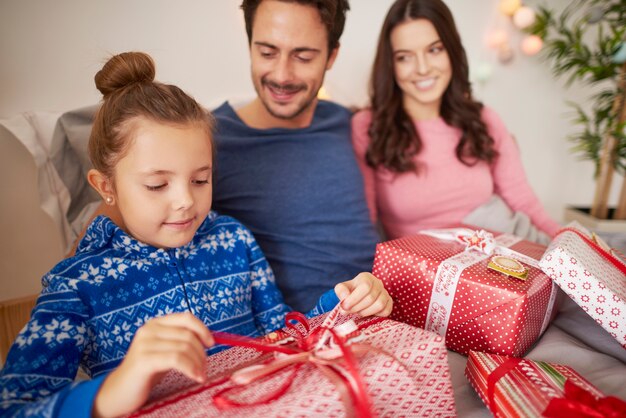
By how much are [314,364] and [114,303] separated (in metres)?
0.39

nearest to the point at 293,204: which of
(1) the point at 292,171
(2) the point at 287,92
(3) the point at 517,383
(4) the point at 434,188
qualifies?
(1) the point at 292,171

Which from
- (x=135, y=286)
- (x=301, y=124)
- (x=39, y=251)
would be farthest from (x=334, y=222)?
(x=39, y=251)

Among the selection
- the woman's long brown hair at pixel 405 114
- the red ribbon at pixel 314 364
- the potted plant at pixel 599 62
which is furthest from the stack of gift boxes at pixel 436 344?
the potted plant at pixel 599 62

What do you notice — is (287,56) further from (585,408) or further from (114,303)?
(585,408)

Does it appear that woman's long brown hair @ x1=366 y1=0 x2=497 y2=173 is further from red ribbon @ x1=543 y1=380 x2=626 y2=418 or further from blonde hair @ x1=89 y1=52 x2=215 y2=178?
red ribbon @ x1=543 y1=380 x2=626 y2=418

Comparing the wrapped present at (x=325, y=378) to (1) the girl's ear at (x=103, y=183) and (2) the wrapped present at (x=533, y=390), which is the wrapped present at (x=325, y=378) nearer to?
(2) the wrapped present at (x=533, y=390)

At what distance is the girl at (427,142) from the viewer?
139 cm

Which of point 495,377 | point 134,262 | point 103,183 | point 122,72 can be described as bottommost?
point 495,377

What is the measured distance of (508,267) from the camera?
32.7 inches

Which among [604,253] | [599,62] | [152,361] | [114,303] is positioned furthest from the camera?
[599,62]

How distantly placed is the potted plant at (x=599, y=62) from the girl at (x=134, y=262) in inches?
72.0

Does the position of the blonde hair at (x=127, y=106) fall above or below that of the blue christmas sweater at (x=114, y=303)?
above

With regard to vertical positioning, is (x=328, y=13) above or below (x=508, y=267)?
above

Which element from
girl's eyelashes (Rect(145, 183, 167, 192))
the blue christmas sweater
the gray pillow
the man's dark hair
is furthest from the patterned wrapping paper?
the gray pillow
